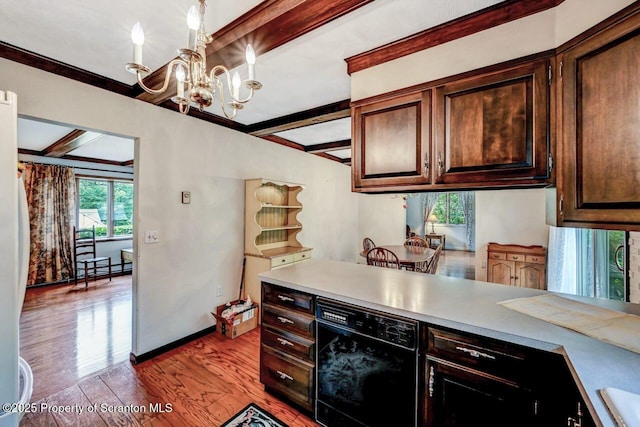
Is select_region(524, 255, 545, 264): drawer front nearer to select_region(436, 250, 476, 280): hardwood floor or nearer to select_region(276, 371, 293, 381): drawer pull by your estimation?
select_region(436, 250, 476, 280): hardwood floor

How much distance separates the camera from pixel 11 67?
1.82 metres

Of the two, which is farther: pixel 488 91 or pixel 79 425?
pixel 79 425

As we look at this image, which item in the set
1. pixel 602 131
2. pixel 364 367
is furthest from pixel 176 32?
pixel 364 367

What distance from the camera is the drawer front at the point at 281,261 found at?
10.7 feet

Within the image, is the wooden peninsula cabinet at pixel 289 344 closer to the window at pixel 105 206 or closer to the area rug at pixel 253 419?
the area rug at pixel 253 419

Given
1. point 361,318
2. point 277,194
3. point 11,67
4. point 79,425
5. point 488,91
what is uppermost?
point 11,67

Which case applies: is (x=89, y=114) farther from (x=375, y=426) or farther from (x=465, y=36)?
(x=375, y=426)

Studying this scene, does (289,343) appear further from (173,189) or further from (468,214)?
(468,214)

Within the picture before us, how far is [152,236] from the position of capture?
2.56 m

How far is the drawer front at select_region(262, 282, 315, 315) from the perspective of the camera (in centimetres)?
184

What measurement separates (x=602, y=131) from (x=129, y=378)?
11.3 ft

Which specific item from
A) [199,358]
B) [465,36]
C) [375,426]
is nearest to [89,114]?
[199,358]

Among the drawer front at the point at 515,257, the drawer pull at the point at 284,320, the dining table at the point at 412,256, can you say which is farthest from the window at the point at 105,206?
the drawer front at the point at 515,257

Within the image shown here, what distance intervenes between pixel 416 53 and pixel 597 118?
983mm
